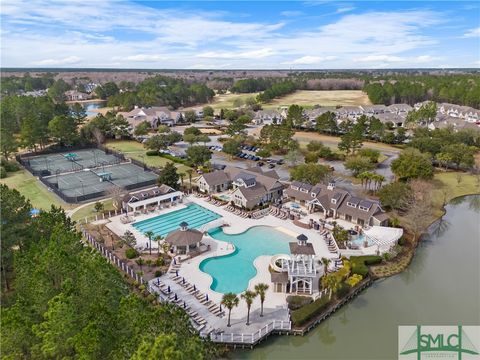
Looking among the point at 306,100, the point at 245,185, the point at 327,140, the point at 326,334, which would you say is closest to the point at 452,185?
the point at 245,185

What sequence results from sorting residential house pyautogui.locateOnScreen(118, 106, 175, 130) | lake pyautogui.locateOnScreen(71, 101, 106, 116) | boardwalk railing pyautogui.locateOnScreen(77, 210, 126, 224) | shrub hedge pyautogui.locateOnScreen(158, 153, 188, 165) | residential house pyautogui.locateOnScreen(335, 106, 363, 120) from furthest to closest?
lake pyautogui.locateOnScreen(71, 101, 106, 116)
residential house pyautogui.locateOnScreen(335, 106, 363, 120)
residential house pyautogui.locateOnScreen(118, 106, 175, 130)
shrub hedge pyautogui.locateOnScreen(158, 153, 188, 165)
boardwalk railing pyautogui.locateOnScreen(77, 210, 126, 224)

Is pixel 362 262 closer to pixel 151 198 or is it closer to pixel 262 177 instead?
pixel 262 177

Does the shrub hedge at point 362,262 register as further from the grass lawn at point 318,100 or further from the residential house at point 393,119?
the grass lawn at point 318,100

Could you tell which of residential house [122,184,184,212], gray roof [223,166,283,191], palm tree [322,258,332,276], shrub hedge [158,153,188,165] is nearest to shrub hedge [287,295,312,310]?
→ palm tree [322,258,332,276]

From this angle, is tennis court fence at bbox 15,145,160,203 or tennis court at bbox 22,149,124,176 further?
tennis court at bbox 22,149,124,176

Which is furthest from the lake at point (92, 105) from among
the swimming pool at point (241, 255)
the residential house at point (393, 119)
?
the swimming pool at point (241, 255)

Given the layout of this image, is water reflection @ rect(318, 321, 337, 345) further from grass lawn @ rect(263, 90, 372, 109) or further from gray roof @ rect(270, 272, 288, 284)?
grass lawn @ rect(263, 90, 372, 109)

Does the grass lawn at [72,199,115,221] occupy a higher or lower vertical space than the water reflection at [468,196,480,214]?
higher
